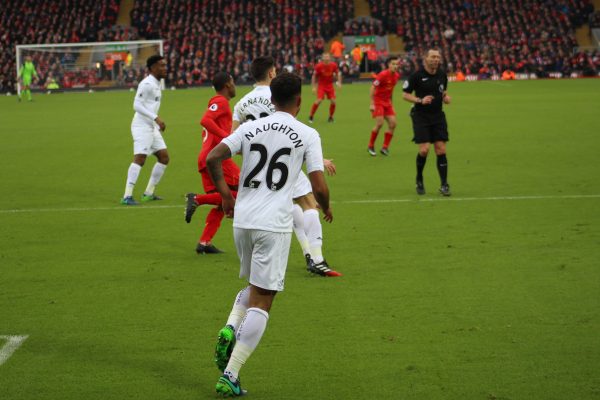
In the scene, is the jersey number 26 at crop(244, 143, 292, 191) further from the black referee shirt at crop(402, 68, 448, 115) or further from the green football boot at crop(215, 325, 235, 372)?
the black referee shirt at crop(402, 68, 448, 115)

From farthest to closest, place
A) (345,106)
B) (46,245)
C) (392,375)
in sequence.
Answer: (345,106) → (46,245) → (392,375)

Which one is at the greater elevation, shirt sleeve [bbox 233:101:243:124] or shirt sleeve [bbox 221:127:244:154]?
shirt sleeve [bbox 221:127:244:154]

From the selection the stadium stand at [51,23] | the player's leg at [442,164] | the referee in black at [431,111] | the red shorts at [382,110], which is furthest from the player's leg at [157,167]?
the stadium stand at [51,23]

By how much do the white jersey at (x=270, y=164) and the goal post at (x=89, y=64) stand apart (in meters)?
44.8

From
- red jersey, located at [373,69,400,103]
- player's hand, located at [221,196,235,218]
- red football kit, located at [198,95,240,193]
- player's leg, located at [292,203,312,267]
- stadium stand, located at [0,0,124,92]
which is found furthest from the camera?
stadium stand, located at [0,0,124,92]

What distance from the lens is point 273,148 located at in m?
5.79

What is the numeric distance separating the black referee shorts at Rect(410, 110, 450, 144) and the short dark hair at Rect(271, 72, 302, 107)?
8.43 m

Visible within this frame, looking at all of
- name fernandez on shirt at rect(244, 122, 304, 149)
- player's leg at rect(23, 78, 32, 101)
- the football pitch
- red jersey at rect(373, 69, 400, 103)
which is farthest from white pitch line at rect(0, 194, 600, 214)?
player's leg at rect(23, 78, 32, 101)

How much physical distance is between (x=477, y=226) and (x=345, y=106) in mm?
23411

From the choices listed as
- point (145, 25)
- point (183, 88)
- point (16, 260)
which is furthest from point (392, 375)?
point (145, 25)

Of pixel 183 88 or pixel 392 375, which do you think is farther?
pixel 183 88

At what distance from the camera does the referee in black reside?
14.1m

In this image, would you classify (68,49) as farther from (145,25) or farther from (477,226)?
(477,226)

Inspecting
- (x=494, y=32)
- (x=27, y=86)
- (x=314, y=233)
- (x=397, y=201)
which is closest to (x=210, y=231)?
(x=314, y=233)
